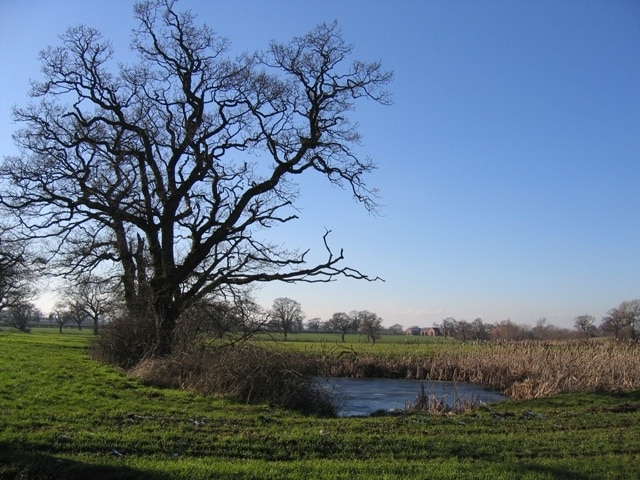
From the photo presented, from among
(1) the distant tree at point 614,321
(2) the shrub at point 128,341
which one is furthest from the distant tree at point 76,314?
(1) the distant tree at point 614,321

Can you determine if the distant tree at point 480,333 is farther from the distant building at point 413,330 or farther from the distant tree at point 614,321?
the distant building at point 413,330

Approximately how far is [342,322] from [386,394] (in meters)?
71.1

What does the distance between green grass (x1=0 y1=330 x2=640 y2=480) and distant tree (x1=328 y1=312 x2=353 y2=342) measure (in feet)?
252

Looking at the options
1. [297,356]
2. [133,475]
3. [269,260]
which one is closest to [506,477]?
[133,475]

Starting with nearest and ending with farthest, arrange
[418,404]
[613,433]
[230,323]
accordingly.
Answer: [613,433] < [418,404] < [230,323]

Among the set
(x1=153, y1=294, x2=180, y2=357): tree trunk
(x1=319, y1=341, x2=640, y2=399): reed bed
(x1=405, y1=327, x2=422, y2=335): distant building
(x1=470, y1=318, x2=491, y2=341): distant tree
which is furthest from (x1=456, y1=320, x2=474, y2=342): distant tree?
(x1=405, y1=327, x2=422, y2=335): distant building

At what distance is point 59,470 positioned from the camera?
22.8ft

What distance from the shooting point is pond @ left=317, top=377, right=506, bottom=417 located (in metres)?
16.5

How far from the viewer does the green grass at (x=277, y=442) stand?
24.4 feet

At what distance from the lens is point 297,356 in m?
17.1

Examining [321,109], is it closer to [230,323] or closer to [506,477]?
[230,323]

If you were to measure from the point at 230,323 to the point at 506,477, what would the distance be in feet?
52.6

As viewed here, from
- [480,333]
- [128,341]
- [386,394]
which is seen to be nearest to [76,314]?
[480,333]

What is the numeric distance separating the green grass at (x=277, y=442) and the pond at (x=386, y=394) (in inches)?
126
